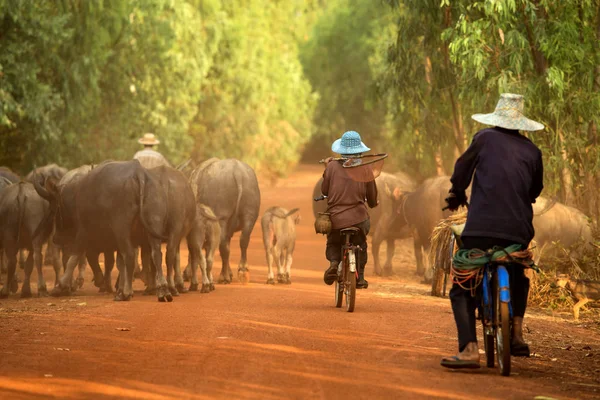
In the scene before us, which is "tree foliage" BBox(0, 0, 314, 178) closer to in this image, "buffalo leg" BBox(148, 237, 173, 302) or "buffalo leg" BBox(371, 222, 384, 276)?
"buffalo leg" BBox(371, 222, 384, 276)

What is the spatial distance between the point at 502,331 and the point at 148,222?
25.0ft

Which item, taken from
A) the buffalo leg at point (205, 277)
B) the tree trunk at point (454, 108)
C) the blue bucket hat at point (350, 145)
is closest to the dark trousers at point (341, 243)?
the blue bucket hat at point (350, 145)

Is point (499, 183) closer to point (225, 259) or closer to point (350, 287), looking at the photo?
point (350, 287)

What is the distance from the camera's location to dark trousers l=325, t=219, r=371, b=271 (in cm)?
1313

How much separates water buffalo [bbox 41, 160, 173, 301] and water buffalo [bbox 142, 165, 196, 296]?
19cm

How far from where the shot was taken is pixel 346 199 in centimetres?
1310

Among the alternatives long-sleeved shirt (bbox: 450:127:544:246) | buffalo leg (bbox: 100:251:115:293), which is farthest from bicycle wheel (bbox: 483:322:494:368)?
buffalo leg (bbox: 100:251:115:293)

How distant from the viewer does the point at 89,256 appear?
54.6 ft

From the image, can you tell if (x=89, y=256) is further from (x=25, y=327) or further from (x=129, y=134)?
(x=129, y=134)

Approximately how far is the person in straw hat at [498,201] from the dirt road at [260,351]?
0.36 metres

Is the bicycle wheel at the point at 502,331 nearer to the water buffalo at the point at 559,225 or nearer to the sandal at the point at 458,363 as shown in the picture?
the sandal at the point at 458,363

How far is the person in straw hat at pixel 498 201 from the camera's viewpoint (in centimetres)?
857

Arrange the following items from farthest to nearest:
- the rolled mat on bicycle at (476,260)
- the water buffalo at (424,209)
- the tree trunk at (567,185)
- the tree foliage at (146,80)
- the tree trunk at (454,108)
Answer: the tree foliage at (146,80) < the tree trunk at (454,108) < the water buffalo at (424,209) < the tree trunk at (567,185) < the rolled mat on bicycle at (476,260)

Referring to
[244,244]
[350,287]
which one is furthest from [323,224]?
[244,244]
